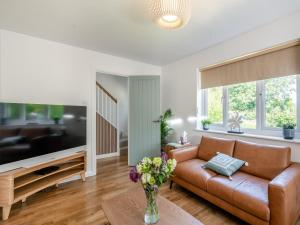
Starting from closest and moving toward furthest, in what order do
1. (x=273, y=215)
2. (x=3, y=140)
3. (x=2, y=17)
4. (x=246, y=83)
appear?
(x=273, y=215) → (x=3, y=140) → (x=2, y=17) → (x=246, y=83)

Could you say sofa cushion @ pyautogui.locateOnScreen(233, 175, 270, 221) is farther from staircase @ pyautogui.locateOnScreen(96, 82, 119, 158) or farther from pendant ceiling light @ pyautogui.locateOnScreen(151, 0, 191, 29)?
staircase @ pyautogui.locateOnScreen(96, 82, 119, 158)

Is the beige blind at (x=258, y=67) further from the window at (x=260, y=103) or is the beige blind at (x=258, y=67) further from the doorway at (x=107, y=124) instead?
the doorway at (x=107, y=124)

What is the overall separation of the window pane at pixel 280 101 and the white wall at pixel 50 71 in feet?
9.17

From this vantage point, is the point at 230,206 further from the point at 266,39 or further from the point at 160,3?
the point at 266,39

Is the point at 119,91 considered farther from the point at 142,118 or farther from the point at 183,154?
the point at 183,154

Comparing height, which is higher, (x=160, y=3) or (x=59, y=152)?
(x=160, y=3)

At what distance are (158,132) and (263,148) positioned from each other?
2.05 metres

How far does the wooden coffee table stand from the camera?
50.5 inches

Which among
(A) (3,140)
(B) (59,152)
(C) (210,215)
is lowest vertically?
(C) (210,215)

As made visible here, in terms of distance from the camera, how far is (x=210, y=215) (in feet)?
6.28

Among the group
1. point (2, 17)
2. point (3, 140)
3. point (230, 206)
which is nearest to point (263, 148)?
point (230, 206)

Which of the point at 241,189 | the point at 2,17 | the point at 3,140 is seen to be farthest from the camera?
the point at 2,17

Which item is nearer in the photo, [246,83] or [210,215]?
[210,215]

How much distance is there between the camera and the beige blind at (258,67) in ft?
7.05
